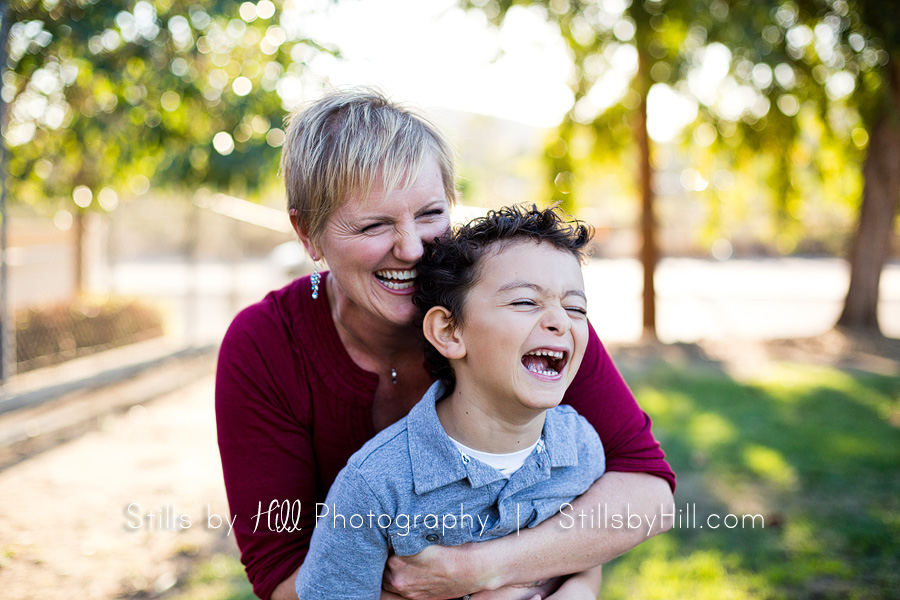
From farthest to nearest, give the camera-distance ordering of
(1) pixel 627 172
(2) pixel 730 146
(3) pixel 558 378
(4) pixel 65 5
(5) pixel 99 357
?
(1) pixel 627 172, (2) pixel 730 146, (5) pixel 99 357, (4) pixel 65 5, (3) pixel 558 378

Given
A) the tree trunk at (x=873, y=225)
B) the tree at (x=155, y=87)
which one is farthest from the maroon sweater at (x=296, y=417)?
the tree trunk at (x=873, y=225)

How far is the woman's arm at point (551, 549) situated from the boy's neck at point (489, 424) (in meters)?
0.23

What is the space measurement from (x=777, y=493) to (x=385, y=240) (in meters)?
3.83

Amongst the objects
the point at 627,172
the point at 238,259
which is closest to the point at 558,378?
the point at 238,259

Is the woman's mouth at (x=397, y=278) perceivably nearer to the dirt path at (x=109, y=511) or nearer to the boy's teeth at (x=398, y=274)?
the boy's teeth at (x=398, y=274)

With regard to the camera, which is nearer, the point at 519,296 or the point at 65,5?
the point at 519,296

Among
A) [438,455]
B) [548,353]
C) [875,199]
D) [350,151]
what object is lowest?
[438,455]

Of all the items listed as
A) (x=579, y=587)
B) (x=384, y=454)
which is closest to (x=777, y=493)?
(x=579, y=587)

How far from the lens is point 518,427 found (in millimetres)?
1822

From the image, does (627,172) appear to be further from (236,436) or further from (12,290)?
(236,436)

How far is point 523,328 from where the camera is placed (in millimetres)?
1718

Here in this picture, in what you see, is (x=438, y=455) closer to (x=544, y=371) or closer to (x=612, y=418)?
(x=544, y=371)

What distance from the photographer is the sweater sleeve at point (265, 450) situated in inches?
75.2

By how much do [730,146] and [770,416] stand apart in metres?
5.70
